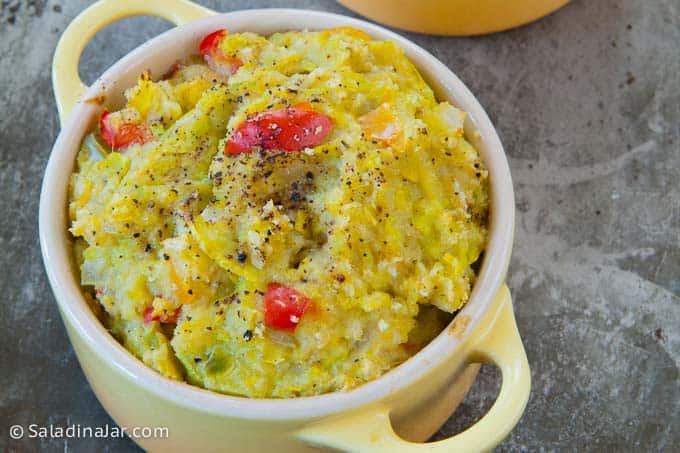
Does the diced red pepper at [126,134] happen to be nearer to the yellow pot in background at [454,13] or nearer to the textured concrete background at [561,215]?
the textured concrete background at [561,215]

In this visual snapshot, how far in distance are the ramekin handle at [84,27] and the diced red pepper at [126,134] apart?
0.46 ft

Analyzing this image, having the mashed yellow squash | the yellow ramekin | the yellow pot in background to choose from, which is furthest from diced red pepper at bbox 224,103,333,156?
the yellow pot in background

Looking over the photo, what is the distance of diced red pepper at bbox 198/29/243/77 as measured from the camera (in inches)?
55.7

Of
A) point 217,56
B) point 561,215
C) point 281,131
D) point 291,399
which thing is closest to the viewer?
point 291,399

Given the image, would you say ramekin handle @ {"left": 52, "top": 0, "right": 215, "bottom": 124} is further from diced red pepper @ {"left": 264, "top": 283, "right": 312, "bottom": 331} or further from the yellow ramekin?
diced red pepper @ {"left": 264, "top": 283, "right": 312, "bottom": 331}

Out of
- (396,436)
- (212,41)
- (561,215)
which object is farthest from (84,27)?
(561,215)

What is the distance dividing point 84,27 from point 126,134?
0.92 ft

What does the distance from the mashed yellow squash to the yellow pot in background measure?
1.96 ft

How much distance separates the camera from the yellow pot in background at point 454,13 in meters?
1.92

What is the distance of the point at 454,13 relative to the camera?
6.36ft

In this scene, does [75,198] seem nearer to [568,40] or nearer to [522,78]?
[522,78]

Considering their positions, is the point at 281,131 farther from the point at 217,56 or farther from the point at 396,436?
the point at 396,436

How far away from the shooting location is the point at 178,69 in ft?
4.83

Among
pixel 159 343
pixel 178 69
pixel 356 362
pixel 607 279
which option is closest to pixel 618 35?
pixel 607 279
